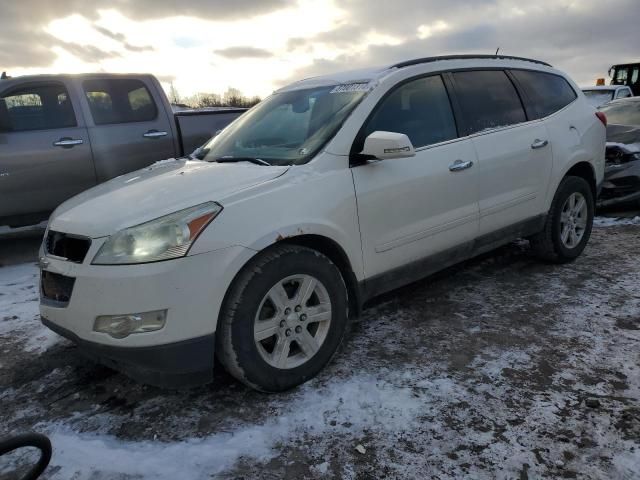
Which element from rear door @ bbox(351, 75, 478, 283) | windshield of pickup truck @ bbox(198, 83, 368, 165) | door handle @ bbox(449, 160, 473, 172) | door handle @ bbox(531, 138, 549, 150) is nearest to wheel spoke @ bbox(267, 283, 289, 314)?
rear door @ bbox(351, 75, 478, 283)

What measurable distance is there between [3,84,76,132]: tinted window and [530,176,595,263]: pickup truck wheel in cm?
490

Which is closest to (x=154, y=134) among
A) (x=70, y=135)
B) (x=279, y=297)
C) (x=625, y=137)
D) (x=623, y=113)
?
(x=70, y=135)

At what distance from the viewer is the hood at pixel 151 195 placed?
2.47 m

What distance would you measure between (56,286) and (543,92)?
4.00 meters

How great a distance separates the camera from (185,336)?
7.79 feet

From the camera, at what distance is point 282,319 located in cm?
266

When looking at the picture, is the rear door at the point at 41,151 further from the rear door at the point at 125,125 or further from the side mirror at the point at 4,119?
the rear door at the point at 125,125

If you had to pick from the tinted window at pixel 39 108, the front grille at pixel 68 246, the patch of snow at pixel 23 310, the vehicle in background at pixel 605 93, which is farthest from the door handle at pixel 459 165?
the vehicle in background at pixel 605 93

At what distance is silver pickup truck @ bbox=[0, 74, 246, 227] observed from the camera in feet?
17.5

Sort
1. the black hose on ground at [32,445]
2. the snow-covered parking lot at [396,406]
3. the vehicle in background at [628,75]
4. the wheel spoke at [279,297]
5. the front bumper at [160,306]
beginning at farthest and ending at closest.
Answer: the vehicle in background at [628,75]
the wheel spoke at [279,297]
the front bumper at [160,306]
the snow-covered parking lot at [396,406]
the black hose on ground at [32,445]

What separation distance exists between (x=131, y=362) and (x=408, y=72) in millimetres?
2454

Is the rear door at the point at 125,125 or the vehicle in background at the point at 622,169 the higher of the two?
the rear door at the point at 125,125

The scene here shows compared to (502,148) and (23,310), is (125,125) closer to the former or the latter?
(23,310)

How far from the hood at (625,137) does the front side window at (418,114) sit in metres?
4.02
